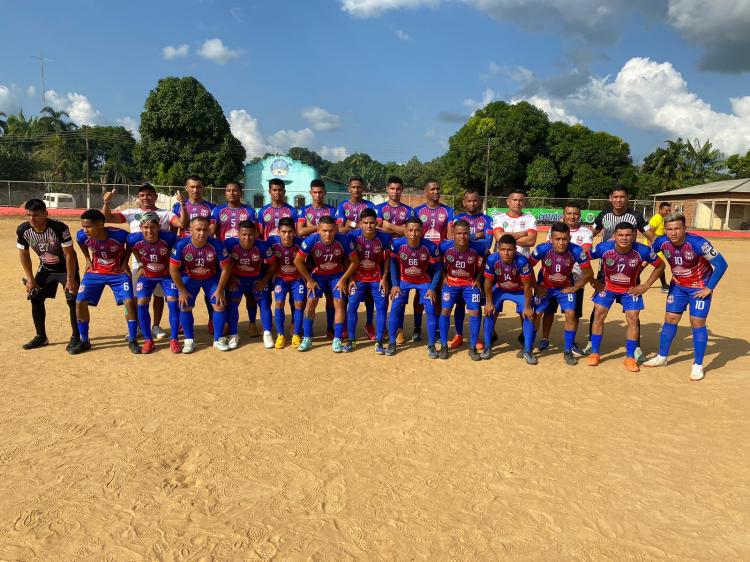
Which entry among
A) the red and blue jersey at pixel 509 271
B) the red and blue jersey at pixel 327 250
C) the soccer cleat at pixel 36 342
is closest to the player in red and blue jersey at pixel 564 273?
the red and blue jersey at pixel 509 271

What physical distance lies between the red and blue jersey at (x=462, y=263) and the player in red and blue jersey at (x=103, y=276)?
424 cm

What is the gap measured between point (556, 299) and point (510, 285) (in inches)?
27.2

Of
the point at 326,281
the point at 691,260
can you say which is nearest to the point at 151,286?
the point at 326,281

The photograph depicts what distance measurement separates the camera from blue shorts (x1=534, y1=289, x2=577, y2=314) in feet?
20.6

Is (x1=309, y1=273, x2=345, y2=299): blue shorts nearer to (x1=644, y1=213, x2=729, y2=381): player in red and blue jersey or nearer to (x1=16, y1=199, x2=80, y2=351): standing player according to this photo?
(x1=16, y1=199, x2=80, y2=351): standing player

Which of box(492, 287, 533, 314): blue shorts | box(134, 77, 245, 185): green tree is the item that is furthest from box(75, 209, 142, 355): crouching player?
box(134, 77, 245, 185): green tree

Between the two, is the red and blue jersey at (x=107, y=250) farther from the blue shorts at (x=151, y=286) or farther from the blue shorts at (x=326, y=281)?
the blue shorts at (x=326, y=281)

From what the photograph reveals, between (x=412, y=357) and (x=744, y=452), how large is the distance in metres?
3.53

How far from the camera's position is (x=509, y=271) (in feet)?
20.8

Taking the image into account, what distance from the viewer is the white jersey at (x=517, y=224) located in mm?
6789

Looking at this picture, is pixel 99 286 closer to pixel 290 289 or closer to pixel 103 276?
pixel 103 276

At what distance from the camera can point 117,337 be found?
694 cm

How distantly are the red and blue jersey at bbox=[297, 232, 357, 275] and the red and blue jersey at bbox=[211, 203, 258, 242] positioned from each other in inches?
42.1

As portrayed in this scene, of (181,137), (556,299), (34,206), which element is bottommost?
(556,299)
